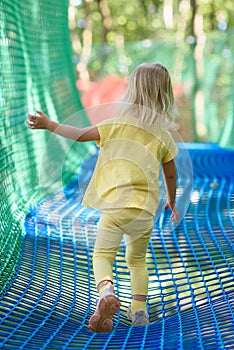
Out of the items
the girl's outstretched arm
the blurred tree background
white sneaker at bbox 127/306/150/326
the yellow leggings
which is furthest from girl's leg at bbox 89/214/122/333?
the blurred tree background

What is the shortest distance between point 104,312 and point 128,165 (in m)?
0.53

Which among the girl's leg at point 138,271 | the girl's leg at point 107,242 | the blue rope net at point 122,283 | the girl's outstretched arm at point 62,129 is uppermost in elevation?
the girl's outstretched arm at point 62,129

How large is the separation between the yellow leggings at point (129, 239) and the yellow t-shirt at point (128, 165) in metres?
0.03

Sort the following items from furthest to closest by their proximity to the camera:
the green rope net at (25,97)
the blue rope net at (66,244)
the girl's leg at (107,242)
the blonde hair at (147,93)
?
1. the green rope net at (25,97)
2. the blonde hair at (147,93)
3. the girl's leg at (107,242)
4. the blue rope net at (66,244)

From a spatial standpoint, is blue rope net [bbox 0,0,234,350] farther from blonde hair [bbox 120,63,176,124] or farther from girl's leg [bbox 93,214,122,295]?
blonde hair [bbox 120,63,176,124]

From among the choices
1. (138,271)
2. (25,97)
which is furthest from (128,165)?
(25,97)

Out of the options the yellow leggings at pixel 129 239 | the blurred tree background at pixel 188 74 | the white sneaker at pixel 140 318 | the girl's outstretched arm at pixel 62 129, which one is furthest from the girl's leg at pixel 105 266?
the blurred tree background at pixel 188 74

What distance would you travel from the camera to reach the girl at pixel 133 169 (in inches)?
83.9

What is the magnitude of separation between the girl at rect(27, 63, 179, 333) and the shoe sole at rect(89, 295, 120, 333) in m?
0.17

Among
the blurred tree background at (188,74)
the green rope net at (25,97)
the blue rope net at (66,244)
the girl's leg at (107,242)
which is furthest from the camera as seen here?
the blurred tree background at (188,74)

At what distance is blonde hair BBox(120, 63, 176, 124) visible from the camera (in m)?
2.23

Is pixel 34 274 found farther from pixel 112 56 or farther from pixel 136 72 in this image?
pixel 112 56

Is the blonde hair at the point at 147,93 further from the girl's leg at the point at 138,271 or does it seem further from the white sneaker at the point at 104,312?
the white sneaker at the point at 104,312

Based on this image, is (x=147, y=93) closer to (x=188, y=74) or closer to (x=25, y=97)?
(x=25, y=97)
